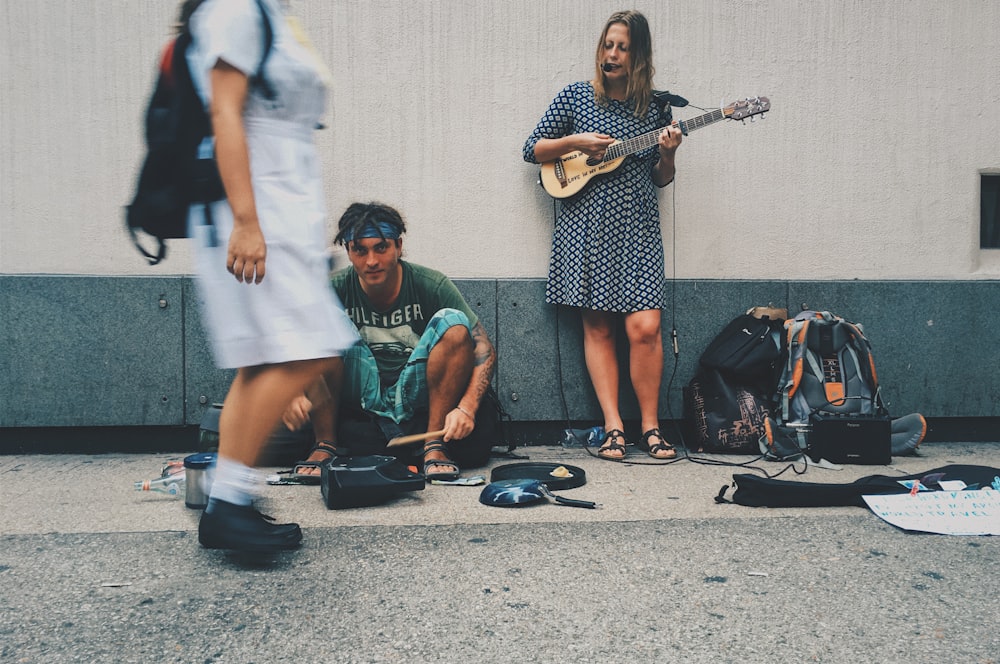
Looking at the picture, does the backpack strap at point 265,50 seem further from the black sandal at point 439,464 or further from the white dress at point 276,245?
the black sandal at point 439,464

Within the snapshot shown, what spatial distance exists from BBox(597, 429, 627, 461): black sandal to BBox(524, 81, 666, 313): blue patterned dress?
60cm

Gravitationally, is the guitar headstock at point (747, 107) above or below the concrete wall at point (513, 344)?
above

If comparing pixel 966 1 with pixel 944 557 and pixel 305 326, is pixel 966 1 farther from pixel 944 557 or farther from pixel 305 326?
pixel 305 326

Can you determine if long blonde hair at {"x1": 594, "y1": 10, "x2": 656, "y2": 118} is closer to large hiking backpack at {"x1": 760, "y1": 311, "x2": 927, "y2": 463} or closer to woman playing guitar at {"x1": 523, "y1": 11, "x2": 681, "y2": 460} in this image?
woman playing guitar at {"x1": 523, "y1": 11, "x2": 681, "y2": 460}

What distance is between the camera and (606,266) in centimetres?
402

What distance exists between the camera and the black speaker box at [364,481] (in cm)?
292

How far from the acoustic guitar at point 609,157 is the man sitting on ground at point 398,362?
823 millimetres

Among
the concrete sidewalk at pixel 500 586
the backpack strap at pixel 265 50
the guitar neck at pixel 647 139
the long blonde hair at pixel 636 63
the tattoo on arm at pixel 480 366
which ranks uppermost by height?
the long blonde hair at pixel 636 63

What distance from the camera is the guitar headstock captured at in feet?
13.3

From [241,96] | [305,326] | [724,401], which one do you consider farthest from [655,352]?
[241,96]

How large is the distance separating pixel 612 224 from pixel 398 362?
1.26 metres

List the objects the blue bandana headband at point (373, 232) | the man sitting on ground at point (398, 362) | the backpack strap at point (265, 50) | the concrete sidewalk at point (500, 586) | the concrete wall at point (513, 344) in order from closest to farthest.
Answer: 1. the concrete sidewalk at point (500, 586)
2. the backpack strap at point (265, 50)
3. the man sitting on ground at point (398, 362)
4. the blue bandana headband at point (373, 232)
5. the concrete wall at point (513, 344)

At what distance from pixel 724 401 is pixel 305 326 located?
8.22 feet

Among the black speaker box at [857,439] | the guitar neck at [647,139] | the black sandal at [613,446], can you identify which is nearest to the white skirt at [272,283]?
the black sandal at [613,446]
